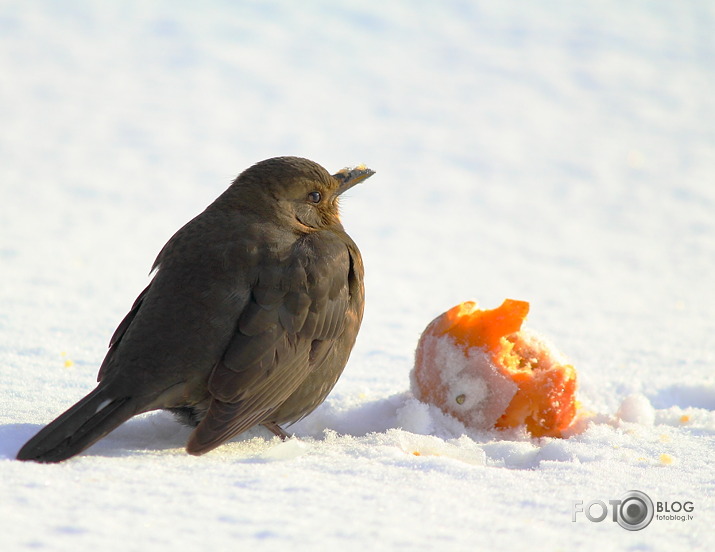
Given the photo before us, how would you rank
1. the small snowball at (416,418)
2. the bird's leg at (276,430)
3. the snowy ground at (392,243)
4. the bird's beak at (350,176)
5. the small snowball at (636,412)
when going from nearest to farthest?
the snowy ground at (392,243)
the bird's leg at (276,430)
the small snowball at (416,418)
the small snowball at (636,412)
the bird's beak at (350,176)

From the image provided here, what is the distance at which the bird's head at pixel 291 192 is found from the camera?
4.08 m

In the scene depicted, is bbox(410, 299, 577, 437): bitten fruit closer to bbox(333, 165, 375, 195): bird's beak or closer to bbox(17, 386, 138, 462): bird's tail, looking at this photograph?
bbox(333, 165, 375, 195): bird's beak

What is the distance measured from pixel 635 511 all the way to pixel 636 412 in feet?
4.88

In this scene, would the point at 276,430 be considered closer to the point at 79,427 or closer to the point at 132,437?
the point at 132,437

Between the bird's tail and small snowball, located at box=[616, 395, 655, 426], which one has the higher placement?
small snowball, located at box=[616, 395, 655, 426]

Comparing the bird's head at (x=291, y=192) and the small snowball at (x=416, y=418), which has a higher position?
the bird's head at (x=291, y=192)

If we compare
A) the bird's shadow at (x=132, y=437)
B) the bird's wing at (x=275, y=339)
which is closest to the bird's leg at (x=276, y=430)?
the bird's wing at (x=275, y=339)

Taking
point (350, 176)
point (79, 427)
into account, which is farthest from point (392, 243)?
point (79, 427)

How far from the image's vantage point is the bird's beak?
14.6 ft

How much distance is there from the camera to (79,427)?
3.16 metres

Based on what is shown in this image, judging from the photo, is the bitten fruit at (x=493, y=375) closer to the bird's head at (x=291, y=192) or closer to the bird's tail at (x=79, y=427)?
the bird's head at (x=291, y=192)

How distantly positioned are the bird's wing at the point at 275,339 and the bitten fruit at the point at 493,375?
19.7 inches

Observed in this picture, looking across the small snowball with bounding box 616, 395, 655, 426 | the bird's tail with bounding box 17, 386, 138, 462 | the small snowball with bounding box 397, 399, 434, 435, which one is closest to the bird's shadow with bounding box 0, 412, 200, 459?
the bird's tail with bounding box 17, 386, 138, 462

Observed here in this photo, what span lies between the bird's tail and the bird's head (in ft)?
3.64
